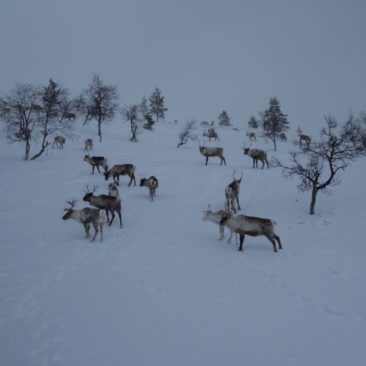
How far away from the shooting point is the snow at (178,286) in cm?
588

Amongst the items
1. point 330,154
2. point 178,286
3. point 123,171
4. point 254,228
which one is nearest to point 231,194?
point 254,228

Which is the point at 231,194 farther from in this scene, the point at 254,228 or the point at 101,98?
the point at 101,98

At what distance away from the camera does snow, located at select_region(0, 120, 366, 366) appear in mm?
5875

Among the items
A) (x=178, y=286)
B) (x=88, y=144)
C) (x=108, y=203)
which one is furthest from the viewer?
(x=88, y=144)

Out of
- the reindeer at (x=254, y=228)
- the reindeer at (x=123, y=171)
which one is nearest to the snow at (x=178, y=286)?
the reindeer at (x=254, y=228)

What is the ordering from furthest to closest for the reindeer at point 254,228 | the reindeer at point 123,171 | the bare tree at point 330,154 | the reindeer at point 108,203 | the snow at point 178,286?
the reindeer at point 123,171
the bare tree at point 330,154
the reindeer at point 108,203
the reindeer at point 254,228
the snow at point 178,286

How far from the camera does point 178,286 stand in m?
8.74

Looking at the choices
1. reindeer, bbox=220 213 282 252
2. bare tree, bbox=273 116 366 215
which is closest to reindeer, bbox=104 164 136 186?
bare tree, bbox=273 116 366 215

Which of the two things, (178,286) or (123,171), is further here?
(123,171)

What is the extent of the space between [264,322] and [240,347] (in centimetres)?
115

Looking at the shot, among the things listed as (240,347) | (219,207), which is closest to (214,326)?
(240,347)

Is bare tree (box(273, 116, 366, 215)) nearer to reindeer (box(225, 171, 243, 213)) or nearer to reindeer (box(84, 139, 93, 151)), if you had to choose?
reindeer (box(225, 171, 243, 213))

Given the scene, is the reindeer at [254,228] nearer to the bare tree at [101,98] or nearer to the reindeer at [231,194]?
the reindeer at [231,194]

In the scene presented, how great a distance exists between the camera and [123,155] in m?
31.4
